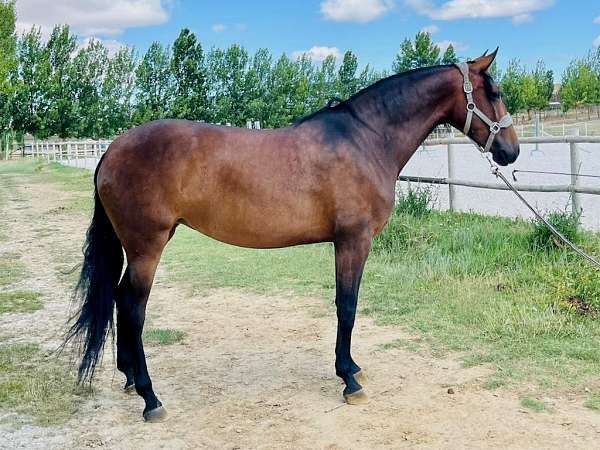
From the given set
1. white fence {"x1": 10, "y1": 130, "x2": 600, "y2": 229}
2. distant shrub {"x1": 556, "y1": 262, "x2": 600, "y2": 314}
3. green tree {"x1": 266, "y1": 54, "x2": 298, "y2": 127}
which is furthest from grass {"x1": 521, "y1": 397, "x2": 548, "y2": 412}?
green tree {"x1": 266, "y1": 54, "x2": 298, "y2": 127}

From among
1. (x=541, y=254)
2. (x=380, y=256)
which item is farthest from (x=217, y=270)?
(x=541, y=254)

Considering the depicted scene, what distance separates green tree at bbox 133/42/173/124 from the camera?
137ft

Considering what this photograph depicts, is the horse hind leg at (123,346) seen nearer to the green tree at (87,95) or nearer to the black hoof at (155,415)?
the black hoof at (155,415)

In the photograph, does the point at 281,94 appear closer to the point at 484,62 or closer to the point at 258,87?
the point at 258,87

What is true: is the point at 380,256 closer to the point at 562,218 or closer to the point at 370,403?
the point at 562,218

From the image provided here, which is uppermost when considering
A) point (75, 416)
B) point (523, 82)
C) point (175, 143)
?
point (523, 82)

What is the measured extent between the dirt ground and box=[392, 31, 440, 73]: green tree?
167 ft

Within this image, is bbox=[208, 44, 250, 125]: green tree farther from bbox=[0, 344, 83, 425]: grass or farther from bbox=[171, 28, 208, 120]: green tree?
bbox=[0, 344, 83, 425]: grass

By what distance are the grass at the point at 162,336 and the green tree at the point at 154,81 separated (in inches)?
1513

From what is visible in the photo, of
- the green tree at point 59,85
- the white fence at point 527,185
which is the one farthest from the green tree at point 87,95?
the white fence at point 527,185

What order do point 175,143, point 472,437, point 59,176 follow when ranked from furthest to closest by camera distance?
1. point 59,176
2. point 175,143
3. point 472,437

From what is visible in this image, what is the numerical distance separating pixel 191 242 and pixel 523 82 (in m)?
46.9

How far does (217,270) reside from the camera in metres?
6.96

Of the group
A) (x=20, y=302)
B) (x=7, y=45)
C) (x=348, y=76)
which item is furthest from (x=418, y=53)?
(x=20, y=302)
